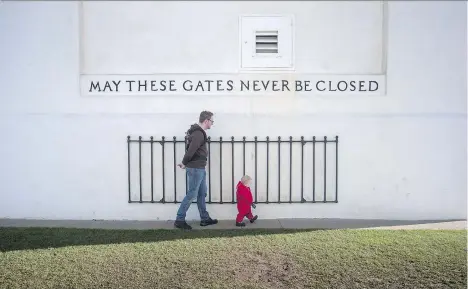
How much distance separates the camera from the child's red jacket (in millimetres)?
7328

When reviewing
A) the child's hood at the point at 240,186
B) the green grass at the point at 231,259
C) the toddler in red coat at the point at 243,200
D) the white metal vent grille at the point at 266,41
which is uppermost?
the white metal vent grille at the point at 266,41

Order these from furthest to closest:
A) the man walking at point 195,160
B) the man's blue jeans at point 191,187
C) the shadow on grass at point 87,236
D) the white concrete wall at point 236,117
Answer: the white concrete wall at point 236,117 < the man's blue jeans at point 191,187 < the man walking at point 195,160 < the shadow on grass at point 87,236

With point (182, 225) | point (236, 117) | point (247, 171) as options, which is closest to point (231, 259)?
point (182, 225)

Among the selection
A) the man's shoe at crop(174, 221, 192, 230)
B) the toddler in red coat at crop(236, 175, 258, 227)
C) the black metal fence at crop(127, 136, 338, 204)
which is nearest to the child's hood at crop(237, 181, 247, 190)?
the toddler in red coat at crop(236, 175, 258, 227)

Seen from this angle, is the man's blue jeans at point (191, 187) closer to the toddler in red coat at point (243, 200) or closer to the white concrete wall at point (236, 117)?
the toddler in red coat at point (243, 200)

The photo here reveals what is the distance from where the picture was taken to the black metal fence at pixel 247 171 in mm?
7867

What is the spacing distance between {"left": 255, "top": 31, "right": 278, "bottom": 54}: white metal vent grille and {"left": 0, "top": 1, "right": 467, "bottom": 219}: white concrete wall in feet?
1.22

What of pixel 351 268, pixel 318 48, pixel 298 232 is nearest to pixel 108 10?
pixel 318 48

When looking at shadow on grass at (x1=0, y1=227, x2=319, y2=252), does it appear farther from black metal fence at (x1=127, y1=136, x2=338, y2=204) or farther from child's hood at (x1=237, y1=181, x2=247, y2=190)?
black metal fence at (x1=127, y1=136, x2=338, y2=204)

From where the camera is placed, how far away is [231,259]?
5727 millimetres

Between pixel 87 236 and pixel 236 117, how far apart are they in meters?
2.97

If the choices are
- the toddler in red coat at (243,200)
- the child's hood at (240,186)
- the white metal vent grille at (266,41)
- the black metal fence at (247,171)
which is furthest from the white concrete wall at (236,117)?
the child's hood at (240,186)

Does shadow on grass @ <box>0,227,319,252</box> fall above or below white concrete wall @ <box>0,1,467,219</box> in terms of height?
below

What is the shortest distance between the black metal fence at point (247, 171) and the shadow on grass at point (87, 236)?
98 centimetres
